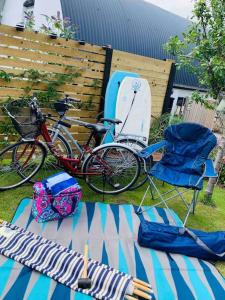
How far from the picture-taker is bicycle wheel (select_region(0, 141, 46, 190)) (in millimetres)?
3301

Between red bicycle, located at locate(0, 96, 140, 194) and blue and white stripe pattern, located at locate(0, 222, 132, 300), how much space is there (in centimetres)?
106

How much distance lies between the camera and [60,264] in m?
2.18

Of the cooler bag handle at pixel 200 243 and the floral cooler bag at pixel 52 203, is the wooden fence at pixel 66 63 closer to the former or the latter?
the floral cooler bag at pixel 52 203

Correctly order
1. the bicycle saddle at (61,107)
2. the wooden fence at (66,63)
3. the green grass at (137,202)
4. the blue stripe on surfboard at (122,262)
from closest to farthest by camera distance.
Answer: the blue stripe on surfboard at (122,262), the green grass at (137,202), the bicycle saddle at (61,107), the wooden fence at (66,63)

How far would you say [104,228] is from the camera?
2.82 metres

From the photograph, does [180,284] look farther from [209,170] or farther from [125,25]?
[125,25]

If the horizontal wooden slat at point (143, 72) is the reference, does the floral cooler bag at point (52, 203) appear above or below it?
below

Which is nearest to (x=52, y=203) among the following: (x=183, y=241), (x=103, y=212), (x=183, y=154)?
(x=103, y=212)

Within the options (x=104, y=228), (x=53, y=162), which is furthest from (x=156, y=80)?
(x=104, y=228)

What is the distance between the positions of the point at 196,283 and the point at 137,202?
1.37m

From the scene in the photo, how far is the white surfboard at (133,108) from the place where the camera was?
417 cm

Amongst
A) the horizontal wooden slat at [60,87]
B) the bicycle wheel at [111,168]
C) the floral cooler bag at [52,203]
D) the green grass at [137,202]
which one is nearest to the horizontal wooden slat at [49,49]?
the horizontal wooden slat at [60,87]

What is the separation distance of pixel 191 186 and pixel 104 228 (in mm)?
934

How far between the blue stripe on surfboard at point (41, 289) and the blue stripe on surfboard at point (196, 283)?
108cm
